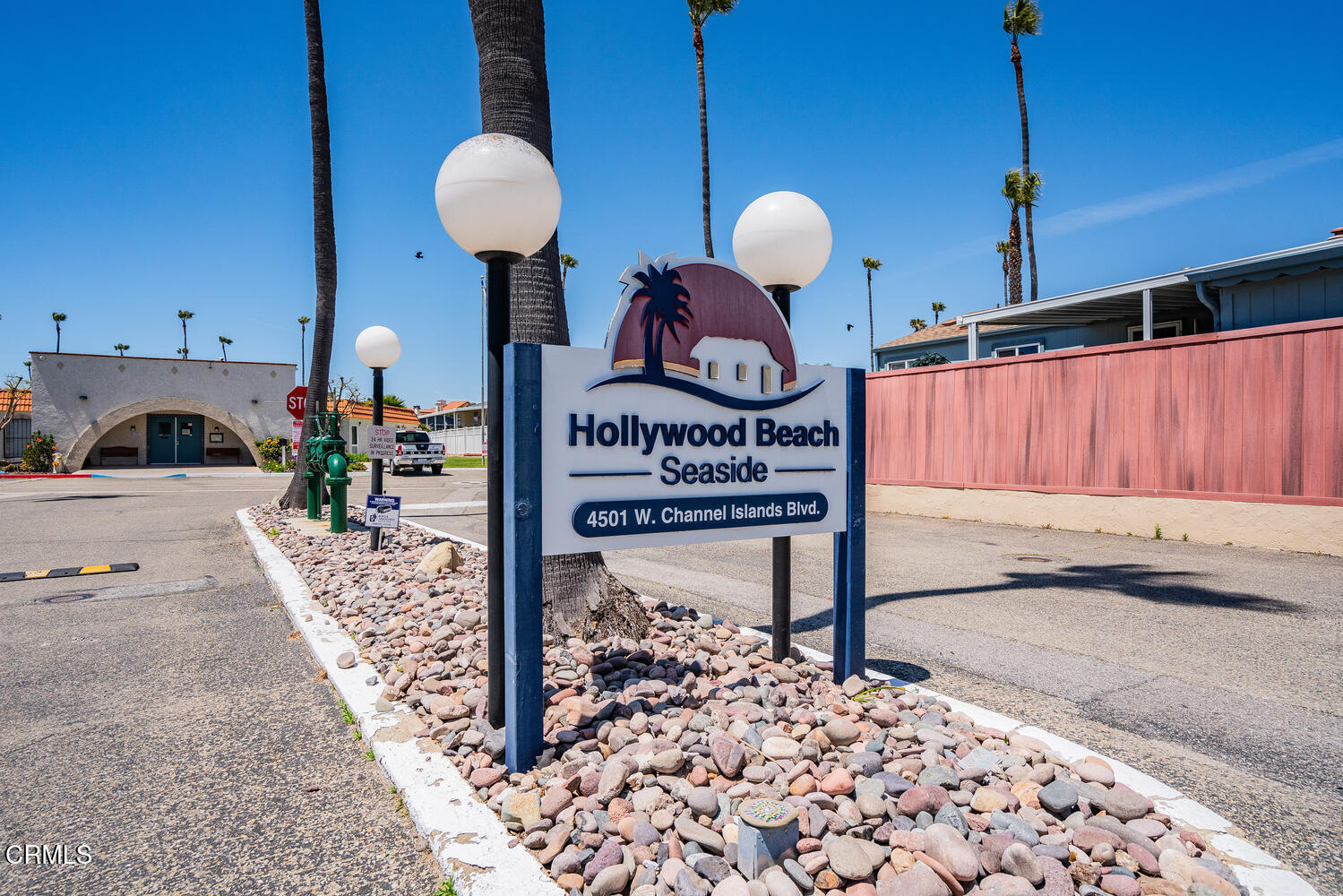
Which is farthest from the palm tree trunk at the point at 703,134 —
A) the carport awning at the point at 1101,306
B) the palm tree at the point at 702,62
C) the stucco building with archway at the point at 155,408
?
the stucco building with archway at the point at 155,408

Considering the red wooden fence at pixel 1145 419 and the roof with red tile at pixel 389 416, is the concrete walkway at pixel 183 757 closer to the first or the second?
the red wooden fence at pixel 1145 419

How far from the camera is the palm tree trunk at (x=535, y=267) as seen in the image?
435 centimetres

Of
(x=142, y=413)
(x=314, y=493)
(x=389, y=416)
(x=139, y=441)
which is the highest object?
(x=389, y=416)

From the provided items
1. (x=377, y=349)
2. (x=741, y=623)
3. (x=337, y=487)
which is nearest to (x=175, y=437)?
(x=337, y=487)

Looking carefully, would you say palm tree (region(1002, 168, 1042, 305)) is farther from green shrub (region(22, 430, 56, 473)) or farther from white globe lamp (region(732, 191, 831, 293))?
green shrub (region(22, 430, 56, 473))

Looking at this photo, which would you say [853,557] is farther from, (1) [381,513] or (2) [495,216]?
(1) [381,513]

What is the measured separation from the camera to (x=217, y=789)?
2.92m

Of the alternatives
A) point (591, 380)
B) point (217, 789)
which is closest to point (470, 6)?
point (591, 380)

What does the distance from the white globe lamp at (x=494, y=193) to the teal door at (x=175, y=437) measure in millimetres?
41907

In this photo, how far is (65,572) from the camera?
24.5 feet

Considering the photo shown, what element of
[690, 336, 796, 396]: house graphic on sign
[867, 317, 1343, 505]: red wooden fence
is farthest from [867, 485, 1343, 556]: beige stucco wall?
[690, 336, 796, 396]: house graphic on sign

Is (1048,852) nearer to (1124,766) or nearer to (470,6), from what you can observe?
(1124,766)

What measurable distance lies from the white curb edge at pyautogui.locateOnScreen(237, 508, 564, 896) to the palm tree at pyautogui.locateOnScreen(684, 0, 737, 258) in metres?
19.2

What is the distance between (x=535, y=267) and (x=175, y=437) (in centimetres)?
4152
